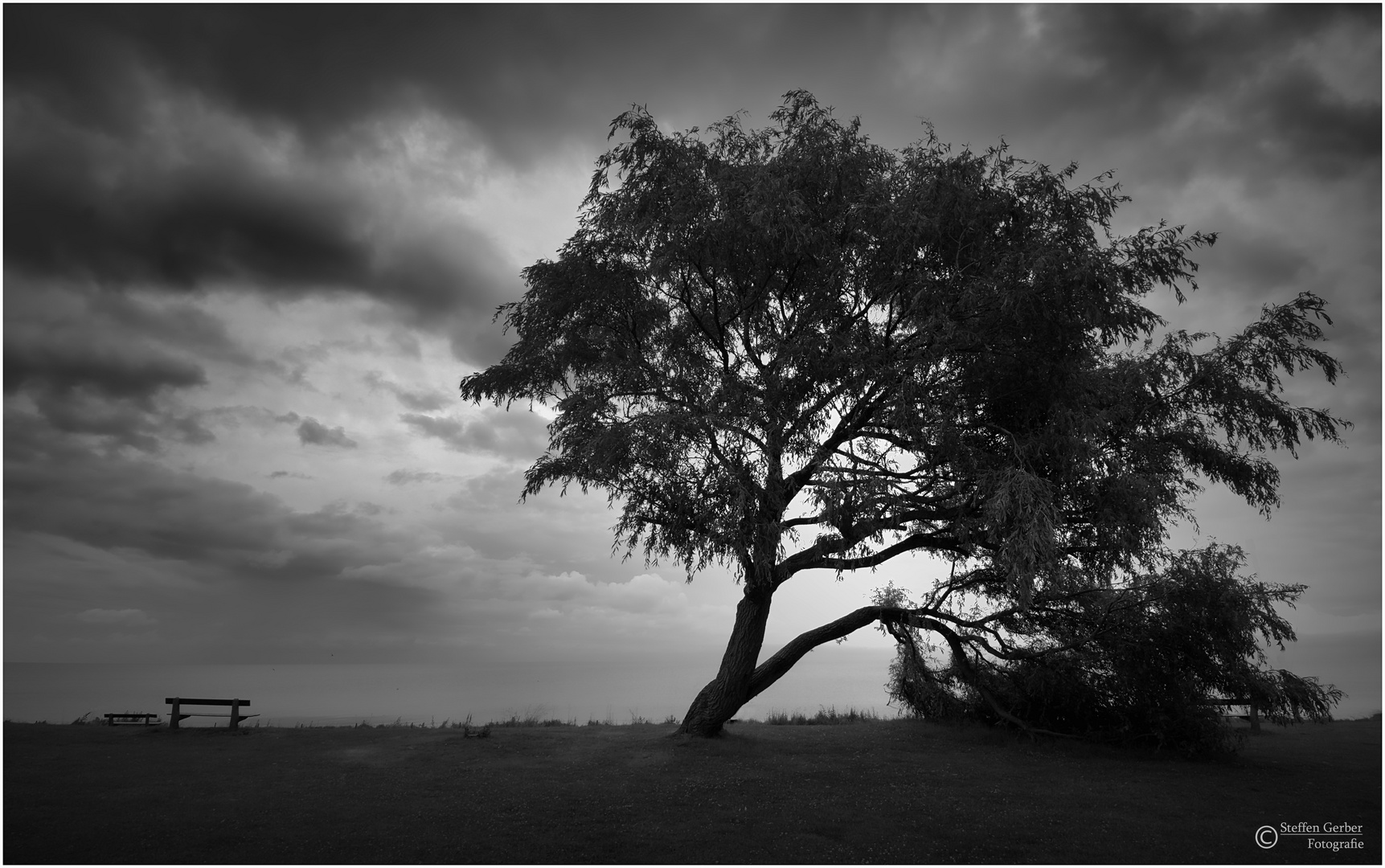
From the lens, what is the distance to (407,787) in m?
12.1

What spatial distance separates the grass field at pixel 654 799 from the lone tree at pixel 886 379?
276 centimetres

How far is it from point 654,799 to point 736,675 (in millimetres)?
5677

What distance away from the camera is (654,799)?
1165 centimetres

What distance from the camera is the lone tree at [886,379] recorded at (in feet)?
46.7

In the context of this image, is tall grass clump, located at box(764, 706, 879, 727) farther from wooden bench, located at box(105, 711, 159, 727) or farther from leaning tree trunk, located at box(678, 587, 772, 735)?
wooden bench, located at box(105, 711, 159, 727)

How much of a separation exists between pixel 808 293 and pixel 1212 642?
1052cm

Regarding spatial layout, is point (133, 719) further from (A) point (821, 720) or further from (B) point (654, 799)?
(A) point (821, 720)

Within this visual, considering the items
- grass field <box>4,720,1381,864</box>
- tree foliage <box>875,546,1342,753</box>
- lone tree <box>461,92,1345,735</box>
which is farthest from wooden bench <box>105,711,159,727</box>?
tree foliage <box>875,546,1342,753</box>

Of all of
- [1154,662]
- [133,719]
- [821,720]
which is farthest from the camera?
[821,720]

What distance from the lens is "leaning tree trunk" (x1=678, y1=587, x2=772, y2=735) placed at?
55.3ft

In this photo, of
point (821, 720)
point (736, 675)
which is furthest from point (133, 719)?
point (821, 720)

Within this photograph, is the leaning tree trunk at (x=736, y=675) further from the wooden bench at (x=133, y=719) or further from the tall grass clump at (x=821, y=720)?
the wooden bench at (x=133, y=719)

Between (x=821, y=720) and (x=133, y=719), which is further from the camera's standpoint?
(x=821, y=720)

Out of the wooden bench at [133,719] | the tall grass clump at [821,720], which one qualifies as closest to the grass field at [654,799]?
the wooden bench at [133,719]
